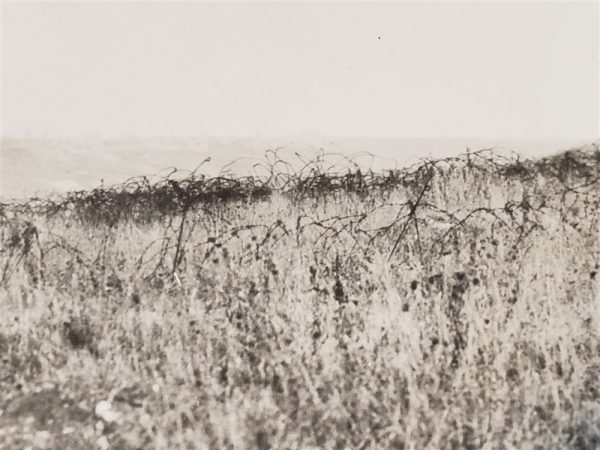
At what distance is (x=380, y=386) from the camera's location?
3670 millimetres

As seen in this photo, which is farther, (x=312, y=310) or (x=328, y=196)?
(x=328, y=196)

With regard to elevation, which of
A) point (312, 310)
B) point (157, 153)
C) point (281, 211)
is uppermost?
point (157, 153)

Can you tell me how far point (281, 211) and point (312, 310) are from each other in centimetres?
116

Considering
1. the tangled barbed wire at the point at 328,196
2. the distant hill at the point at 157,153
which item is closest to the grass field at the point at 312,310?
the tangled barbed wire at the point at 328,196

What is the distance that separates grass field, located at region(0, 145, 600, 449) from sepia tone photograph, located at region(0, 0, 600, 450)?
2cm

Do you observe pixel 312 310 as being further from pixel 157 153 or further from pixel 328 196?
pixel 157 153

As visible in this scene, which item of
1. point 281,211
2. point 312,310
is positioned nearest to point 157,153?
point 281,211

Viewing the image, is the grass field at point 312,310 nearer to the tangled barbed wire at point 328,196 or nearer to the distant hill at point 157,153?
the tangled barbed wire at point 328,196

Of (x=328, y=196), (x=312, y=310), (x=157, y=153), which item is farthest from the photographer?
(x=328, y=196)

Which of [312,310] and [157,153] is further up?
[157,153]

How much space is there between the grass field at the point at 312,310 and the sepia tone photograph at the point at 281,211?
0.06 feet

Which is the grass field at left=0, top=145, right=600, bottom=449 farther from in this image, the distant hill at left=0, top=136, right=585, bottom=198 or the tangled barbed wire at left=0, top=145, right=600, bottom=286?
the distant hill at left=0, top=136, right=585, bottom=198

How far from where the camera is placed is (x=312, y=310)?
411cm

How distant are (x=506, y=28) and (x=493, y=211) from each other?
4.68ft
